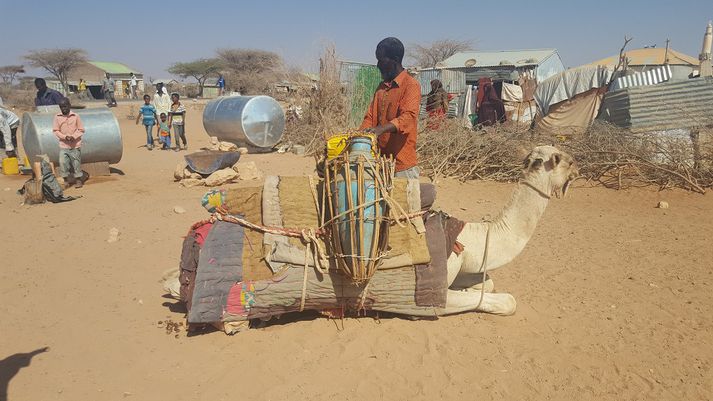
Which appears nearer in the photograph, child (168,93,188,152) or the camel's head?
the camel's head

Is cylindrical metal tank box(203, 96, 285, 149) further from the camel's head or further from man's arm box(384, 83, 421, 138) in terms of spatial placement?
the camel's head

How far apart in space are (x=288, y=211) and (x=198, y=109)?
30125 millimetres

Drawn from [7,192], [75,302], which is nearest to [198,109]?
[7,192]

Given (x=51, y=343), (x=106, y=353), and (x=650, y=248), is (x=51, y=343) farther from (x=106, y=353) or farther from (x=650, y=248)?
(x=650, y=248)

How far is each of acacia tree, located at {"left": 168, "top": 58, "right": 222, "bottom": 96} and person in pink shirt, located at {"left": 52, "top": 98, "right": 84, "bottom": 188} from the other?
46.5 meters

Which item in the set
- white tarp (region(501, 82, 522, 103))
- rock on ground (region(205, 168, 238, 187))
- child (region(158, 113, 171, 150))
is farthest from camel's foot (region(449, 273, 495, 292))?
white tarp (region(501, 82, 522, 103))

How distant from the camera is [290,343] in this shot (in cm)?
359

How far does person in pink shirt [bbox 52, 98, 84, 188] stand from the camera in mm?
9008

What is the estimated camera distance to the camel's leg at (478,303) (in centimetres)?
385

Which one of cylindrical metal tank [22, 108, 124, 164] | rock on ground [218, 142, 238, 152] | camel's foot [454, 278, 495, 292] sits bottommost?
rock on ground [218, 142, 238, 152]

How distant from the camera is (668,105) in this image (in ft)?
31.2

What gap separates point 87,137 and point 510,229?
8.81 m

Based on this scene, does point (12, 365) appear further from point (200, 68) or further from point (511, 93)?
point (200, 68)

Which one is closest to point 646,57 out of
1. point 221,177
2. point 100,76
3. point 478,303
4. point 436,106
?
point 436,106
